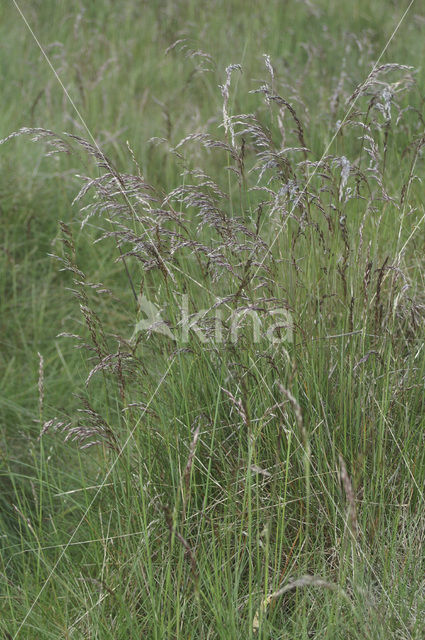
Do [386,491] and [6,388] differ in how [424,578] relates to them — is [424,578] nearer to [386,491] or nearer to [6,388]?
[386,491]

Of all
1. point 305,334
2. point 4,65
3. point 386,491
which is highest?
point 4,65

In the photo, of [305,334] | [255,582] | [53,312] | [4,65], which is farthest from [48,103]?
[255,582]

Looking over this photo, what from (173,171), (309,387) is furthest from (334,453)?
(173,171)

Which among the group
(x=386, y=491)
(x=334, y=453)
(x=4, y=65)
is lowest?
(x=386, y=491)

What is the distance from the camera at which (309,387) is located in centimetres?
177

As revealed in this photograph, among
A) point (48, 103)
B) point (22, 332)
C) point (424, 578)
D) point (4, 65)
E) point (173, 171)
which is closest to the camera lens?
point (424, 578)

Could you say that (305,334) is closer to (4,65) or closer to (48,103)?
(48,103)

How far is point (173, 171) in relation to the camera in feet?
12.3

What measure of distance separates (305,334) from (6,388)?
1.48 metres

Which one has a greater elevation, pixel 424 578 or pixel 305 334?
pixel 305 334

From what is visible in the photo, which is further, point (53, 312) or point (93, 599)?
→ point (53, 312)

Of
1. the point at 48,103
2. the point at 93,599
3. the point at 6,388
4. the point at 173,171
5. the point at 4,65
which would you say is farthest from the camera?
the point at 4,65

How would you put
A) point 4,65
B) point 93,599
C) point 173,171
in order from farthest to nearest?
point 4,65 → point 173,171 → point 93,599

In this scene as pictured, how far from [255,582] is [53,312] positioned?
5.86 feet
